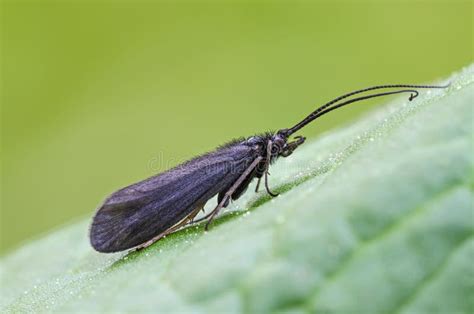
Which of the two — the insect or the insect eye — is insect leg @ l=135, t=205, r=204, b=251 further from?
the insect eye

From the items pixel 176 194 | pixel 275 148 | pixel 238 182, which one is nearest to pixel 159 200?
pixel 176 194

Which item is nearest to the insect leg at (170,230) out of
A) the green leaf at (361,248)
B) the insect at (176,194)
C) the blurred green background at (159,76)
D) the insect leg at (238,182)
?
the insect at (176,194)

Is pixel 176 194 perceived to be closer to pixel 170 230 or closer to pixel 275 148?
pixel 170 230

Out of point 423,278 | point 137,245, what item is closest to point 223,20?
point 137,245

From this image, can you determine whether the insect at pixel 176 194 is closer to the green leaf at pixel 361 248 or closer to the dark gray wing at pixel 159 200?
the dark gray wing at pixel 159 200

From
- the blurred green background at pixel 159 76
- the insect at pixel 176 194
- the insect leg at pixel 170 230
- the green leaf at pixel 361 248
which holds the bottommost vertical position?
the green leaf at pixel 361 248

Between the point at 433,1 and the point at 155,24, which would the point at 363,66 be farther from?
the point at 155,24

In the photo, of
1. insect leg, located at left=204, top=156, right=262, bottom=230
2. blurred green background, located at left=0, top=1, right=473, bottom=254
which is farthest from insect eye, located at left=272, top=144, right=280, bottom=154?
blurred green background, located at left=0, top=1, right=473, bottom=254

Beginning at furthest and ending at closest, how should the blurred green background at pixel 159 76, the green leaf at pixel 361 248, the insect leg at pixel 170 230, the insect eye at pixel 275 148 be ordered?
the blurred green background at pixel 159 76 → the insect eye at pixel 275 148 → the insect leg at pixel 170 230 → the green leaf at pixel 361 248
